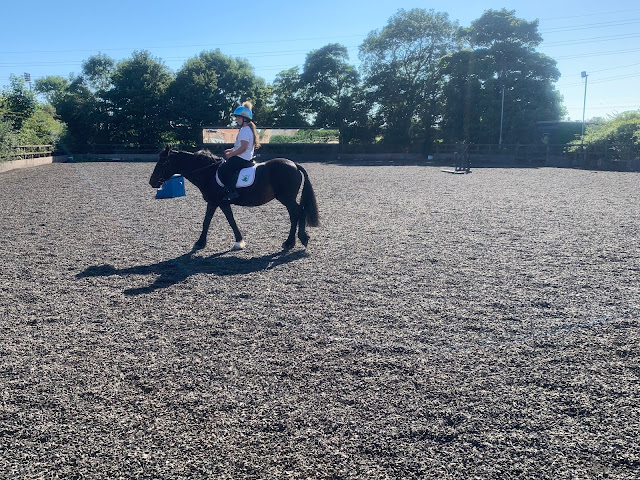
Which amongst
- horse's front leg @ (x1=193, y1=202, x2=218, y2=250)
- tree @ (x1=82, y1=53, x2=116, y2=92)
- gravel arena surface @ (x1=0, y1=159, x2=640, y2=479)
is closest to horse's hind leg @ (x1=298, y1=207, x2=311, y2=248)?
gravel arena surface @ (x1=0, y1=159, x2=640, y2=479)

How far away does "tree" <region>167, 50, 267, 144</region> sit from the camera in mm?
43500

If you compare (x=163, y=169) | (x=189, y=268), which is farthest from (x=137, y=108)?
(x=189, y=268)

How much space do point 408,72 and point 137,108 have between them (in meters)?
24.2

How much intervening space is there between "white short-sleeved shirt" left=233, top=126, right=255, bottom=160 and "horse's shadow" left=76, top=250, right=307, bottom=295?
154 centimetres

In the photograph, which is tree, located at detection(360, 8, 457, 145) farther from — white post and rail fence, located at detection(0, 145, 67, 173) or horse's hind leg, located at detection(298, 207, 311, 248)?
horse's hind leg, located at detection(298, 207, 311, 248)

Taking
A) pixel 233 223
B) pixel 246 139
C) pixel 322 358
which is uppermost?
pixel 246 139

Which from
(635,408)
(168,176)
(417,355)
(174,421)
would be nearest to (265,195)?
(168,176)

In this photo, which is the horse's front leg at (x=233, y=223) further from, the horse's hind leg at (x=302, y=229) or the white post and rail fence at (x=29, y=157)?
the white post and rail fence at (x=29, y=157)

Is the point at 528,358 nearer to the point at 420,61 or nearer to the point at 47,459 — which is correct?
the point at 47,459

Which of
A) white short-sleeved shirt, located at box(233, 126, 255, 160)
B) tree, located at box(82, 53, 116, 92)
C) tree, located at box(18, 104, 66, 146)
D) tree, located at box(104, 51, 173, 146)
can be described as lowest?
→ white short-sleeved shirt, located at box(233, 126, 255, 160)

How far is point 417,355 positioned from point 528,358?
0.87m

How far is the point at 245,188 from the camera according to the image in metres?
7.61

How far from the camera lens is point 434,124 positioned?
42562mm

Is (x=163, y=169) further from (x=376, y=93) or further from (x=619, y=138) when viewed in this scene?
(x=376, y=93)
